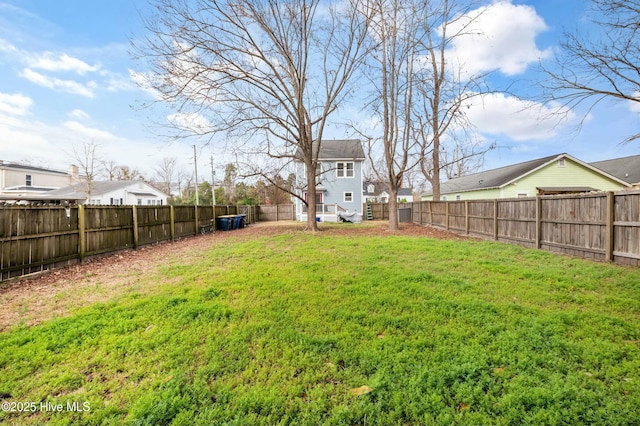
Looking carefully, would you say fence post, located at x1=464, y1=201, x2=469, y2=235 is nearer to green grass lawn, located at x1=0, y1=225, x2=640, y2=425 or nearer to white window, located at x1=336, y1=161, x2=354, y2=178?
green grass lawn, located at x1=0, y1=225, x2=640, y2=425

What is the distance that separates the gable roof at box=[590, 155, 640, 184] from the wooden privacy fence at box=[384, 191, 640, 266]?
676 inches

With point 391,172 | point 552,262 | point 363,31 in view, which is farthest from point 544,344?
point 363,31

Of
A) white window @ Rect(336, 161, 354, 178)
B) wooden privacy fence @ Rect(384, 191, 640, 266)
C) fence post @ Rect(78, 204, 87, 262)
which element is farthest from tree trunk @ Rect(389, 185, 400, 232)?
fence post @ Rect(78, 204, 87, 262)

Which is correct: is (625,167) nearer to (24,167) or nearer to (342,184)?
(342,184)

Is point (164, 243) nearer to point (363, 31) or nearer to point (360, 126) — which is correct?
point (360, 126)

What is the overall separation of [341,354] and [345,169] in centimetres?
2215

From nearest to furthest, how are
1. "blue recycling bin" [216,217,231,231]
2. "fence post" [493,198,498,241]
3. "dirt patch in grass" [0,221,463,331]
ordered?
1. "dirt patch in grass" [0,221,463,331]
2. "fence post" [493,198,498,241]
3. "blue recycling bin" [216,217,231,231]

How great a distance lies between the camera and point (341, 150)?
82.3ft

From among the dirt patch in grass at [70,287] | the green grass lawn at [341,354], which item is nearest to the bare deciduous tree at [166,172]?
the dirt patch in grass at [70,287]

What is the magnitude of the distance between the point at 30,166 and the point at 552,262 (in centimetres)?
4674

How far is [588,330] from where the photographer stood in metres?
2.95

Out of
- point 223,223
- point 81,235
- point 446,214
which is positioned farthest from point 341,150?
point 81,235

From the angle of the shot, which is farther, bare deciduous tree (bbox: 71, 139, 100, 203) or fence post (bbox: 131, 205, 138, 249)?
bare deciduous tree (bbox: 71, 139, 100, 203)

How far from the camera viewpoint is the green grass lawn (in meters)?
1.91
